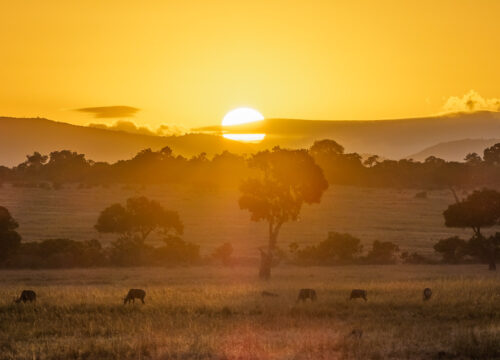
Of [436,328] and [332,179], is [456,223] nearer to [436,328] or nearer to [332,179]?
[436,328]

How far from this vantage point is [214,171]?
157250mm

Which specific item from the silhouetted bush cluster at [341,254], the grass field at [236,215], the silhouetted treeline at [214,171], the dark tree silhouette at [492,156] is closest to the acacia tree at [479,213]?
the silhouetted bush cluster at [341,254]

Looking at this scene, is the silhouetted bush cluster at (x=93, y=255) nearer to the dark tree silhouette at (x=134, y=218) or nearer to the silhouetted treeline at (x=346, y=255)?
the dark tree silhouette at (x=134, y=218)

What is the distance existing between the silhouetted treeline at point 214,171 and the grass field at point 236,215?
24.1ft

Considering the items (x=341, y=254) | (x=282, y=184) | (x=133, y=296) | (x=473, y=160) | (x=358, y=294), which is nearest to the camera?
(x=133, y=296)

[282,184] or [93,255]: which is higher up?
[282,184]

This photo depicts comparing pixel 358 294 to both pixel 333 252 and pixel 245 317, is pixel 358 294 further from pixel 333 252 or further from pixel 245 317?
pixel 333 252

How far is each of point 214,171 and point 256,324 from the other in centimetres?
13073

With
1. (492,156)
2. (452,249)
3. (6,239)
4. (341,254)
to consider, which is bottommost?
(341,254)

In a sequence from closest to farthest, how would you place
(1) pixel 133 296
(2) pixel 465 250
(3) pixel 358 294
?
(1) pixel 133 296 → (3) pixel 358 294 → (2) pixel 465 250

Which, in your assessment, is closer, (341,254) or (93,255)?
(93,255)

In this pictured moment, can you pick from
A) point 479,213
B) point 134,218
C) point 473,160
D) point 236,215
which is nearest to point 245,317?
point 479,213

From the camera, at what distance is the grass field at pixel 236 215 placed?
95.0 metres

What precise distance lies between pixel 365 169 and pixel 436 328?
13853 cm
